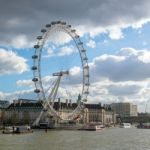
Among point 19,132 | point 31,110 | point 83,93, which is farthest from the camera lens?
point 31,110

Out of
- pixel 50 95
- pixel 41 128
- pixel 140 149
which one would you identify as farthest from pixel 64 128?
pixel 140 149

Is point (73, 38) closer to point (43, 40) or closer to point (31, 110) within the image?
point (43, 40)

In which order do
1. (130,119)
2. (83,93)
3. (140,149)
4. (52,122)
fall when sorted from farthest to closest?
(130,119) < (52,122) < (83,93) < (140,149)

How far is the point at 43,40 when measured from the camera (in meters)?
75.6

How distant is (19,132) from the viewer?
74500mm

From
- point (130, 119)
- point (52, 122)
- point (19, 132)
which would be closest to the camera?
point (19, 132)

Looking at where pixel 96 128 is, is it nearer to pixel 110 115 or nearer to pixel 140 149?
pixel 140 149

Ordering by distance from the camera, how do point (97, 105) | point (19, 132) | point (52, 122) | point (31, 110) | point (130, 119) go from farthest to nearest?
point (130, 119), point (97, 105), point (31, 110), point (52, 122), point (19, 132)

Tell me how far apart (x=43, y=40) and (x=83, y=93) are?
16.4 m

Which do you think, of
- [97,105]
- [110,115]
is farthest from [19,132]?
[110,115]

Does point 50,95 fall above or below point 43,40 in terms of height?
below

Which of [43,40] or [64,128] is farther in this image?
[64,128]

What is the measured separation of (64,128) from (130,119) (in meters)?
99.5

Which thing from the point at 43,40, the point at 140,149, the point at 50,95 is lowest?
the point at 140,149
